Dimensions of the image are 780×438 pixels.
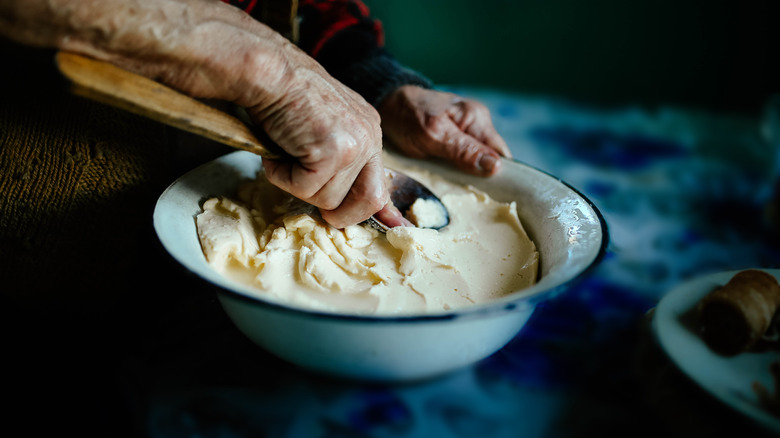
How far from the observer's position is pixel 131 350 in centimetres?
65

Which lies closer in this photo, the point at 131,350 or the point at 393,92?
the point at 131,350

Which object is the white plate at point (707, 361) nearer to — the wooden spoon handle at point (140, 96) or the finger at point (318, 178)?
the finger at point (318, 178)

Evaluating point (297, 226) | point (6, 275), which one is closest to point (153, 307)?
point (6, 275)

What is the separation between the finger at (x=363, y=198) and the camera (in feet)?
2.31

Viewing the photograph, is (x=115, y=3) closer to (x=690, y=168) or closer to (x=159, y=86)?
(x=159, y=86)

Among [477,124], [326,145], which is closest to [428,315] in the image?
[326,145]

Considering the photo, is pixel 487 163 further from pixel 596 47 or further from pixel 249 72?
pixel 596 47

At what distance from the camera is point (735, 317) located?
0.54 meters

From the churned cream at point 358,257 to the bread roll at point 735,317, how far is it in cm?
20

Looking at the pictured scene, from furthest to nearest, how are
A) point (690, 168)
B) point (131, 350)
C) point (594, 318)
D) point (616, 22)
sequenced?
point (616, 22), point (690, 168), point (594, 318), point (131, 350)

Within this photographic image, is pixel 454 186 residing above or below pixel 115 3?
below

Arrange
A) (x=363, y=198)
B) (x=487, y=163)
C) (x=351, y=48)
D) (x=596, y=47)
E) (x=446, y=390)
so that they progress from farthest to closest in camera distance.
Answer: (x=596, y=47)
(x=351, y=48)
(x=487, y=163)
(x=363, y=198)
(x=446, y=390)

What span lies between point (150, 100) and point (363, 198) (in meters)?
0.29

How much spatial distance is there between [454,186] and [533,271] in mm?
284
